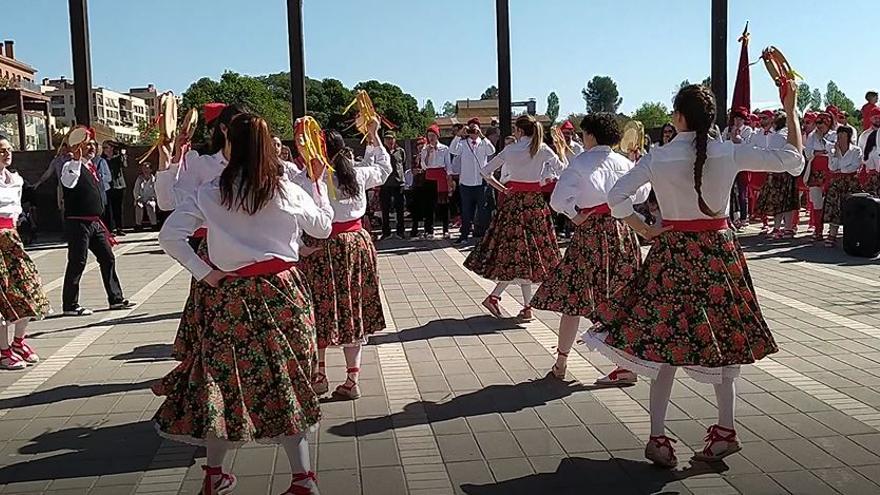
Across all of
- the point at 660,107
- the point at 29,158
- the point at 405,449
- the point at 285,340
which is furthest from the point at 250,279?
the point at 660,107

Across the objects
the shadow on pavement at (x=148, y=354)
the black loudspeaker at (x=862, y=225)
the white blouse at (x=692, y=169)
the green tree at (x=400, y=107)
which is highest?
the green tree at (x=400, y=107)

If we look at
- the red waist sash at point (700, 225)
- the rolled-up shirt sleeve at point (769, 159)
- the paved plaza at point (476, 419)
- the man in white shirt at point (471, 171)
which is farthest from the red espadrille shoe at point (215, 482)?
the man in white shirt at point (471, 171)

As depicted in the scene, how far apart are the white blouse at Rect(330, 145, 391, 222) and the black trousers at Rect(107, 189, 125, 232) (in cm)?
1210

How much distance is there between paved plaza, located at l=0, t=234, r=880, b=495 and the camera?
14.5 feet

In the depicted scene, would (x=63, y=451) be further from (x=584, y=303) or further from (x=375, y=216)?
(x=375, y=216)

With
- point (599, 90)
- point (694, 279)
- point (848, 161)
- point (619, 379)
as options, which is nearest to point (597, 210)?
point (619, 379)

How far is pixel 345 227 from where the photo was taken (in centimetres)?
582

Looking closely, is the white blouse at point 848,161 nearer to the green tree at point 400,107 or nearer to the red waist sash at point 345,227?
the red waist sash at point 345,227

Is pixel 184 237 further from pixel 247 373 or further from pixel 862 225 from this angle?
pixel 862 225

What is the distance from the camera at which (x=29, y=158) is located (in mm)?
18703

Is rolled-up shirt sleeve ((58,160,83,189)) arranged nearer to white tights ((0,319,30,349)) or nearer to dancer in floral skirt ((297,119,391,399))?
white tights ((0,319,30,349))

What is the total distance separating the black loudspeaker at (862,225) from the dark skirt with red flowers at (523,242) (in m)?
5.74

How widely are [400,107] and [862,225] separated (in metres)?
71.7

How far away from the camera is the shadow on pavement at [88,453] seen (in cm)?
474
